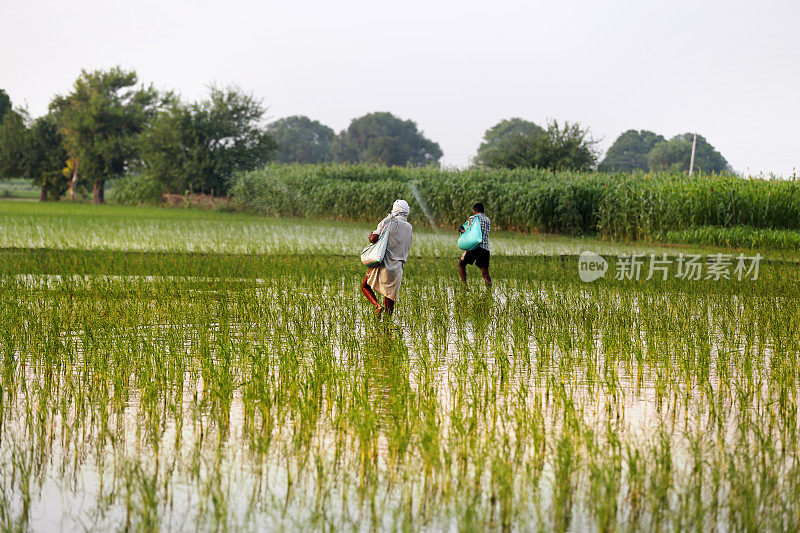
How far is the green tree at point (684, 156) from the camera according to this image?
82.2 meters

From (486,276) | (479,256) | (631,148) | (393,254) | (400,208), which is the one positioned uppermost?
(631,148)

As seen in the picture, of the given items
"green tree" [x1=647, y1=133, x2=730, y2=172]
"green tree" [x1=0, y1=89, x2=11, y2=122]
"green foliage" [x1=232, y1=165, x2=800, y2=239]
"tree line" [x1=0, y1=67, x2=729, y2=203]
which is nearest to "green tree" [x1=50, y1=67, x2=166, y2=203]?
"tree line" [x1=0, y1=67, x2=729, y2=203]

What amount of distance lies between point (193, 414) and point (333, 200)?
110ft

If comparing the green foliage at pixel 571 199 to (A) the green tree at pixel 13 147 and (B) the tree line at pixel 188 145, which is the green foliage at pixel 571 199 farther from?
(A) the green tree at pixel 13 147

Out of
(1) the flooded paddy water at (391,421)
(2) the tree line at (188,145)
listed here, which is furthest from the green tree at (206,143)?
(1) the flooded paddy water at (391,421)

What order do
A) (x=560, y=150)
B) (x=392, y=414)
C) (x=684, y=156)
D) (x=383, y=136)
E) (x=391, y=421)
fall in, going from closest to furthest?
(x=391, y=421) → (x=392, y=414) → (x=560, y=150) → (x=684, y=156) → (x=383, y=136)

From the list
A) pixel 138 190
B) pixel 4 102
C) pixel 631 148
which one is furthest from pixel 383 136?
pixel 138 190

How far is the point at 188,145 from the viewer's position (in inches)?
2056

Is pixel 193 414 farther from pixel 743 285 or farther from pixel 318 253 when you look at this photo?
pixel 318 253

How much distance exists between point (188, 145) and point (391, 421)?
4900 cm

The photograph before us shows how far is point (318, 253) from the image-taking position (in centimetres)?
1933

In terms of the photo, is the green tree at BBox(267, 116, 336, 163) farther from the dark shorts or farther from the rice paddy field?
the rice paddy field

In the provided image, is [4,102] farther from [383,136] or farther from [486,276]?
[486,276]

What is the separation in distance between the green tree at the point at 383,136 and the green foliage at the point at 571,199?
2231 inches
